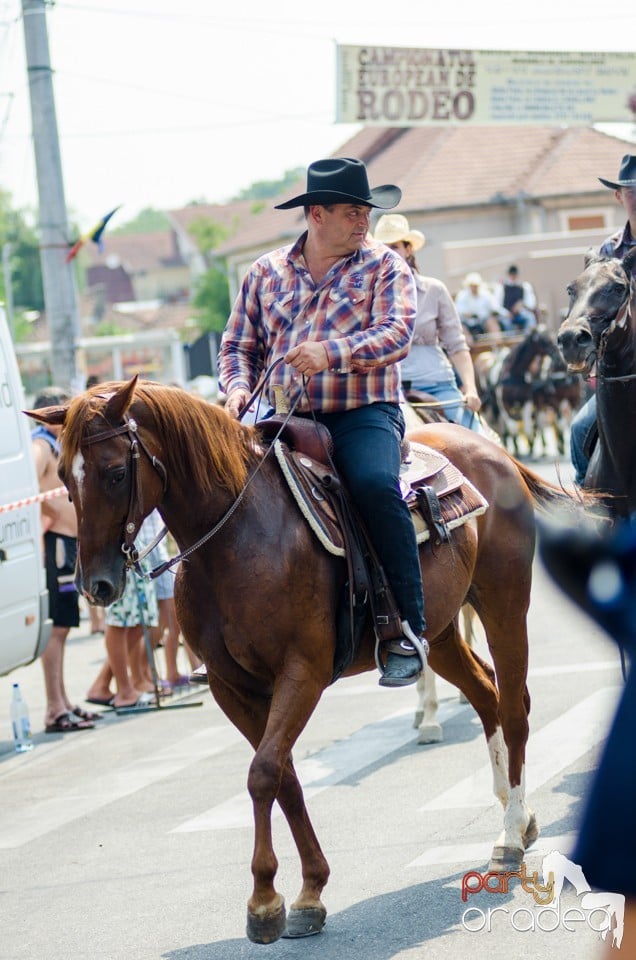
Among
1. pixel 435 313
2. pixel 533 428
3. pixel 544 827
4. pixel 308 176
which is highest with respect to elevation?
pixel 308 176

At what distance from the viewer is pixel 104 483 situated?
516cm

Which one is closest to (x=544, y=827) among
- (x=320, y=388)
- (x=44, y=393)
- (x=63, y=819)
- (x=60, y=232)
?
(x=320, y=388)

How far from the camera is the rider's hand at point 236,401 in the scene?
5.81m

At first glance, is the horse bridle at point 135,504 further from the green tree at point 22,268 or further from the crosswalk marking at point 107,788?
the green tree at point 22,268

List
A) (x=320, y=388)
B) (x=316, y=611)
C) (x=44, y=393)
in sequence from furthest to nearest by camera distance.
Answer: (x=44, y=393) < (x=320, y=388) < (x=316, y=611)

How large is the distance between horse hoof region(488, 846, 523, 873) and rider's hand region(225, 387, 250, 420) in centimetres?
204

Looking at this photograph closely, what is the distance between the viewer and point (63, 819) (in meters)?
7.96

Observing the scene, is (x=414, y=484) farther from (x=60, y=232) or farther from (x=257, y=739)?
(x=60, y=232)

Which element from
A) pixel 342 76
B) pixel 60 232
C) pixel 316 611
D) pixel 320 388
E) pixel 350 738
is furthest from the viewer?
pixel 342 76

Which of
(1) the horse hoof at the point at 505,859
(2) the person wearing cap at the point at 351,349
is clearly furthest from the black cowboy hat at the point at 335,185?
(1) the horse hoof at the point at 505,859

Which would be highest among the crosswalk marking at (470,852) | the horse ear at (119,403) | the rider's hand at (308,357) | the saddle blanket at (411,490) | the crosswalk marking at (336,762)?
the rider's hand at (308,357)

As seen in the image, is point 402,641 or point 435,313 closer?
point 402,641

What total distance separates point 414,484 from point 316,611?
87 centimetres

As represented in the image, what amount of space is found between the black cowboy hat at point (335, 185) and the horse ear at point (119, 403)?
42.3 inches
